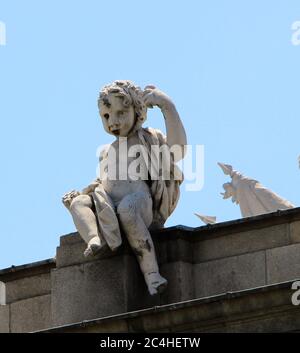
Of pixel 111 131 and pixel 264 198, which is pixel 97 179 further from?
pixel 264 198

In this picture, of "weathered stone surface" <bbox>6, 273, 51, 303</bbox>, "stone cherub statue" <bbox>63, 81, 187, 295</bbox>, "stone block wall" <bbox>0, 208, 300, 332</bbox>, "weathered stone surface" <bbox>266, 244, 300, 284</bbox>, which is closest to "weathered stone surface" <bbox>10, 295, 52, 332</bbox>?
"weathered stone surface" <bbox>6, 273, 51, 303</bbox>

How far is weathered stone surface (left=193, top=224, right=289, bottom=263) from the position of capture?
44.5 meters

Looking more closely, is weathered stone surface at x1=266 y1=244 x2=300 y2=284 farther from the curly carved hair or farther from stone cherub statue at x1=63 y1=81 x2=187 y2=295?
the curly carved hair

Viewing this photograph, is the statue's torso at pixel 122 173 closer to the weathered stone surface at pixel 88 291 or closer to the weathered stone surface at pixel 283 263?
the weathered stone surface at pixel 88 291

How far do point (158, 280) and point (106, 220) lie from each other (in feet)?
3.77

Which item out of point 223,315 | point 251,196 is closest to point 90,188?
point 223,315

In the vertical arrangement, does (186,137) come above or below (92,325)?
above

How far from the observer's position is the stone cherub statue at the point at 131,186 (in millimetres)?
45000

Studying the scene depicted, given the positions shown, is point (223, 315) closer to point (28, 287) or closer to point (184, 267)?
point (184, 267)

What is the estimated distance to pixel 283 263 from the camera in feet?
145

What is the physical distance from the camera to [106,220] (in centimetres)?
4512

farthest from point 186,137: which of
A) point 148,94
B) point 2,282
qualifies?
point 2,282

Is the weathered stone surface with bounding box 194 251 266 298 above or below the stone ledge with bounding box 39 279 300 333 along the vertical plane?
above
